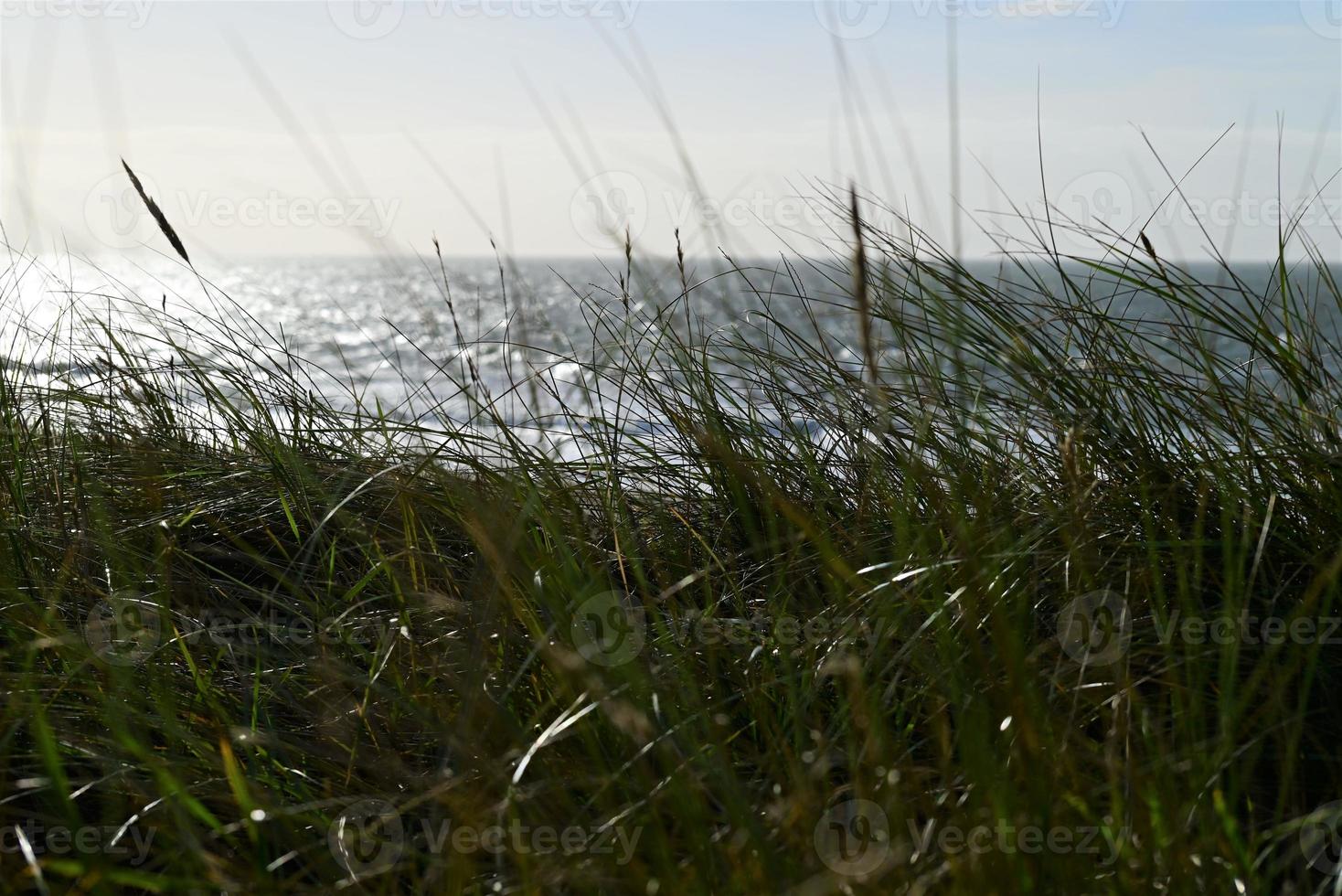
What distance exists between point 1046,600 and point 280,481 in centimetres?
116

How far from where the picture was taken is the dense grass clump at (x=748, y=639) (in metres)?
0.84

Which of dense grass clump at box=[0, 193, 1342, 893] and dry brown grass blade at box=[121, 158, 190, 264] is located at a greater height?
dry brown grass blade at box=[121, 158, 190, 264]

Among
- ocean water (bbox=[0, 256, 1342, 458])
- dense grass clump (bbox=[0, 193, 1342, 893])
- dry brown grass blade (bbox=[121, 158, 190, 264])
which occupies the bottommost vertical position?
dense grass clump (bbox=[0, 193, 1342, 893])

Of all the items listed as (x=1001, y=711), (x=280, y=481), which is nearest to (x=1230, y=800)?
(x=1001, y=711)

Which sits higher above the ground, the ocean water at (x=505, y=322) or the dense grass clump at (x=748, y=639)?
the ocean water at (x=505, y=322)

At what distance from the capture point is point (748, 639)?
1184mm

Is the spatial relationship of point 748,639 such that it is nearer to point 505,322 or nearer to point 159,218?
point 505,322

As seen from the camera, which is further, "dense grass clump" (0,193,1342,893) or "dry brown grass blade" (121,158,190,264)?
"dry brown grass blade" (121,158,190,264)

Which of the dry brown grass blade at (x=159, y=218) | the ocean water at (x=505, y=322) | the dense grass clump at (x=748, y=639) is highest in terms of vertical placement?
the dry brown grass blade at (x=159, y=218)

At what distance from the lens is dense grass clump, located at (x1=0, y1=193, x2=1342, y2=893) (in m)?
0.84

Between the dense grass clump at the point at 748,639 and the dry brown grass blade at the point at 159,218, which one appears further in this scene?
the dry brown grass blade at the point at 159,218

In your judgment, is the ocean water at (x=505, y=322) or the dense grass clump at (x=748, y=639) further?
the ocean water at (x=505, y=322)

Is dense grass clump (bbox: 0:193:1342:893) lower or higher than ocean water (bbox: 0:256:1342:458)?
lower

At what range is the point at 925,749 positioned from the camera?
1.10 m
